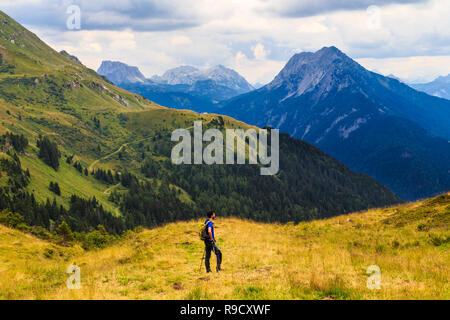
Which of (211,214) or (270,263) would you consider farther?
(270,263)

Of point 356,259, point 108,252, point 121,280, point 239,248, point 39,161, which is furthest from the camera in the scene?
point 39,161

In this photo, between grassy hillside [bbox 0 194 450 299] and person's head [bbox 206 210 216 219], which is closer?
grassy hillside [bbox 0 194 450 299]

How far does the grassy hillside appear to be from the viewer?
12367 mm

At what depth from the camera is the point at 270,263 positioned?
18641 millimetres

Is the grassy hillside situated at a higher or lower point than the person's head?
lower

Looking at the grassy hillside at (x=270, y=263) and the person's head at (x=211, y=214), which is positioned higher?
the person's head at (x=211, y=214)

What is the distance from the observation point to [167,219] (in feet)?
576

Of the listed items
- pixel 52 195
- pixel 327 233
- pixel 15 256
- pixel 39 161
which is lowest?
pixel 15 256

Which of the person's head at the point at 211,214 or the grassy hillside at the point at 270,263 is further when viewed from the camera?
the person's head at the point at 211,214

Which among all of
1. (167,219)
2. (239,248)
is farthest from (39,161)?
(239,248)

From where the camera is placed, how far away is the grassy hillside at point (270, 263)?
12367mm

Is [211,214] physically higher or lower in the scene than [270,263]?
higher
